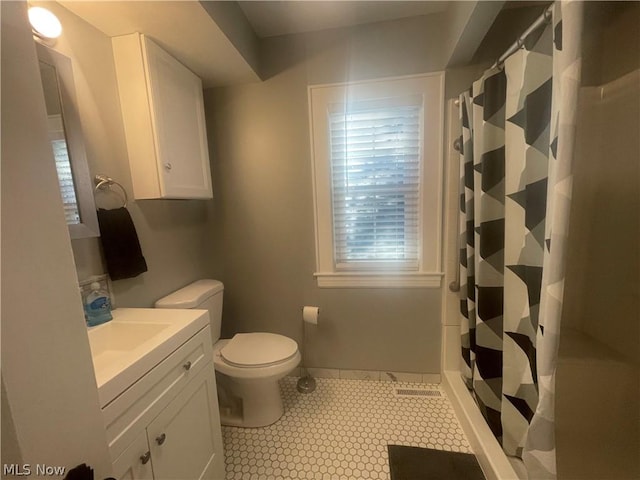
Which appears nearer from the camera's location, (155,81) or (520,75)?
(520,75)

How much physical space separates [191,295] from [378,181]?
136 centimetres

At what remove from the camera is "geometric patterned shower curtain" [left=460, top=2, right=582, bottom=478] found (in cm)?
76

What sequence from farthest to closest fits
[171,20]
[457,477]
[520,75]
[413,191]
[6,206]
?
A: [413,191]
[457,477]
[171,20]
[520,75]
[6,206]

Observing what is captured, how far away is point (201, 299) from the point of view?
1.59m

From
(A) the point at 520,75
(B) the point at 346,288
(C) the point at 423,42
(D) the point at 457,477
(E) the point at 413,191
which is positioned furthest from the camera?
(B) the point at 346,288

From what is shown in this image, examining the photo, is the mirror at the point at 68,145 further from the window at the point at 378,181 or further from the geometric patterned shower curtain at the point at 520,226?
the geometric patterned shower curtain at the point at 520,226

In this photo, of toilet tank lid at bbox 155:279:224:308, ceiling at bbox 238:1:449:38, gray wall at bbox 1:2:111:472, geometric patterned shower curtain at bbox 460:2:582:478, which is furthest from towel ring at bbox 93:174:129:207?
geometric patterned shower curtain at bbox 460:2:582:478

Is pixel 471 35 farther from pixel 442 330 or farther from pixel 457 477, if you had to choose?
pixel 457 477

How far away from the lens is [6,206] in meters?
0.39

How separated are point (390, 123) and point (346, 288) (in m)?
1.14

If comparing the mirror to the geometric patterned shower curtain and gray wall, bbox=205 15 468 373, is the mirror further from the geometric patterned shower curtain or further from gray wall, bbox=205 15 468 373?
the geometric patterned shower curtain

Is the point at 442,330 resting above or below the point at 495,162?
below

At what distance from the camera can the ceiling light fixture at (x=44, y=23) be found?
96cm


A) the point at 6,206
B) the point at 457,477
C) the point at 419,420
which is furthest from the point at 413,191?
the point at 6,206
